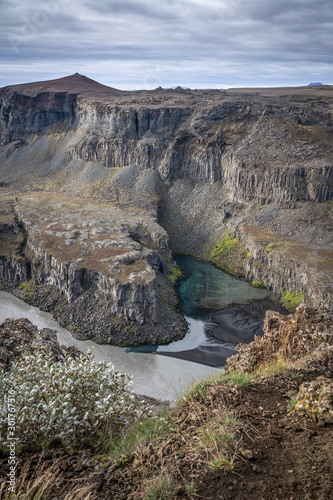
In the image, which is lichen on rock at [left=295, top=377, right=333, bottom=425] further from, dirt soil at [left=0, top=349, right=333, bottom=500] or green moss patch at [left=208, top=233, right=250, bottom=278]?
green moss patch at [left=208, top=233, right=250, bottom=278]

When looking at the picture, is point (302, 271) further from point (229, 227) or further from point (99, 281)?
point (99, 281)

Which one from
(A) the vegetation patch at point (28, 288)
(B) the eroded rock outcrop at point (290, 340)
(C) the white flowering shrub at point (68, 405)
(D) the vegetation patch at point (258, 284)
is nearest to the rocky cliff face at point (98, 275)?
(A) the vegetation patch at point (28, 288)

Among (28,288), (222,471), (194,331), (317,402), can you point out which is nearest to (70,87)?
(28,288)

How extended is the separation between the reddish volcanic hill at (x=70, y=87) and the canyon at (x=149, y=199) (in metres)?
2.34

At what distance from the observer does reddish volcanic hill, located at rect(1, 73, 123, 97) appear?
13512cm

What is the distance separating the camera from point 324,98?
379 feet

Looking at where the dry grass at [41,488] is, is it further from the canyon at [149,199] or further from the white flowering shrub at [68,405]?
the canyon at [149,199]

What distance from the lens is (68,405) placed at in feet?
29.3

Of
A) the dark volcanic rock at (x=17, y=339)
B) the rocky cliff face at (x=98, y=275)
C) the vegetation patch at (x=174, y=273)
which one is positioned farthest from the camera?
the vegetation patch at (x=174, y=273)

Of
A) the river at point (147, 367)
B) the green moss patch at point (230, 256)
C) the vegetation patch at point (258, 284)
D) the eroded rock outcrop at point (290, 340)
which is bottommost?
the river at point (147, 367)

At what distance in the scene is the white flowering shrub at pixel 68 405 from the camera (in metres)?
8.75

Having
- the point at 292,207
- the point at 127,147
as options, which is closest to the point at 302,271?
the point at 292,207

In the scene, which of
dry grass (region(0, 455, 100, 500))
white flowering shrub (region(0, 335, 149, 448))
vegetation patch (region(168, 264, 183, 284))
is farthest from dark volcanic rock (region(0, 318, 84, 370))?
vegetation patch (region(168, 264, 183, 284))

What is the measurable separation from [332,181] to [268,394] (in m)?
77.5
